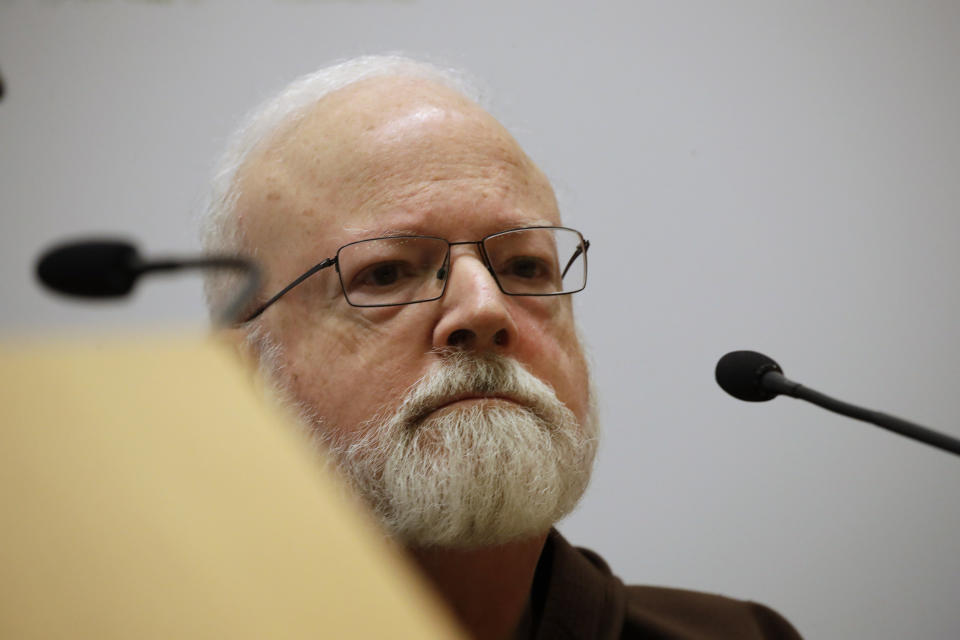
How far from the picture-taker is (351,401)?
1102 mm

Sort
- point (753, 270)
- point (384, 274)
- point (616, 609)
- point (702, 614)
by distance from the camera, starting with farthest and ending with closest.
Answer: point (753, 270), point (702, 614), point (616, 609), point (384, 274)

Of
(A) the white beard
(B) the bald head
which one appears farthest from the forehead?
(A) the white beard

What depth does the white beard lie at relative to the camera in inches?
39.9

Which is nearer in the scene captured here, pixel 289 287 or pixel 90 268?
pixel 90 268

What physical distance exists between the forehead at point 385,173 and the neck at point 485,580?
1.57ft

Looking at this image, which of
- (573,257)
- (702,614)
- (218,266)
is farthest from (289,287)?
(702,614)

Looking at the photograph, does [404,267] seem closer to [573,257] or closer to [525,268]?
[525,268]

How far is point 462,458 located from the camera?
1.01 m

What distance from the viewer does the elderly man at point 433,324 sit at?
40.9 inches

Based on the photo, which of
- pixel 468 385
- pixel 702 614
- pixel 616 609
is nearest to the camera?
pixel 468 385

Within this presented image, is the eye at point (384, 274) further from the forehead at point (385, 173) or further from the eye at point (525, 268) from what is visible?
the eye at point (525, 268)

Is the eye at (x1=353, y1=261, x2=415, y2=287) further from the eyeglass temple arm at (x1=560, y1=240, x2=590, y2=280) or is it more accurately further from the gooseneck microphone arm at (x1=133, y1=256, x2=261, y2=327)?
the gooseneck microphone arm at (x1=133, y1=256, x2=261, y2=327)

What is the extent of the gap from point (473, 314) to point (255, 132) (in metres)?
0.58

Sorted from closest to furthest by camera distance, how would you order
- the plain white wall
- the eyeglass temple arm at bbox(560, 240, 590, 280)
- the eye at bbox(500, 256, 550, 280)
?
the eye at bbox(500, 256, 550, 280) < the eyeglass temple arm at bbox(560, 240, 590, 280) < the plain white wall
